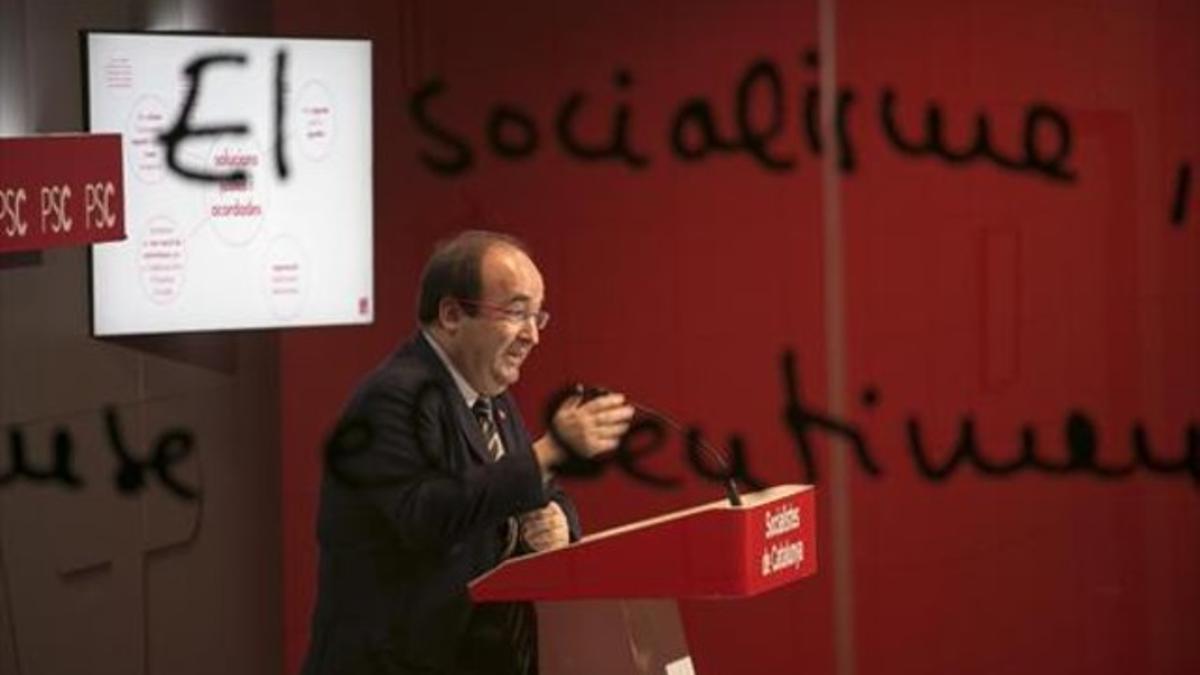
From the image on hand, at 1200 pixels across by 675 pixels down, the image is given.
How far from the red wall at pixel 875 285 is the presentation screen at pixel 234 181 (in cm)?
18

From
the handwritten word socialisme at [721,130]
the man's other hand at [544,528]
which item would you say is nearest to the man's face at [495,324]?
the man's other hand at [544,528]

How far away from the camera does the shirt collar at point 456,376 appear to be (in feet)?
10.5

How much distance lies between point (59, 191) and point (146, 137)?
1477mm

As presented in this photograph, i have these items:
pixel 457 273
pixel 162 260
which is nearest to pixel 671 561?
pixel 457 273

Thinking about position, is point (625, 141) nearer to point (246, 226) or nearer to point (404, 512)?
point (246, 226)

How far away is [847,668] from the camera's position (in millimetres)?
5332

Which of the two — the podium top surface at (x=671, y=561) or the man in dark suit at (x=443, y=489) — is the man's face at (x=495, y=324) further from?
the podium top surface at (x=671, y=561)

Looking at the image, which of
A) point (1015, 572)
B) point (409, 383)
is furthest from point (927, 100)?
point (409, 383)

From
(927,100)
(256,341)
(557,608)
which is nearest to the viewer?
(557,608)

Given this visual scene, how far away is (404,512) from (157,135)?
5.65 feet

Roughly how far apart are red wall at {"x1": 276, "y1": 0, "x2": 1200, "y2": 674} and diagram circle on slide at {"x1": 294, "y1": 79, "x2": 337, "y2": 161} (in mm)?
197

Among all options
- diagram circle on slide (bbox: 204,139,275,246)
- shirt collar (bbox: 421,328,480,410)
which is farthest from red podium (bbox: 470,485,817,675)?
diagram circle on slide (bbox: 204,139,275,246)

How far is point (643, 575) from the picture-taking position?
290 cm

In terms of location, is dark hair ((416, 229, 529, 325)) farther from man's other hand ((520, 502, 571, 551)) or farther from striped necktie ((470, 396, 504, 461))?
man's other hand ((520, 502, 571, 551))
